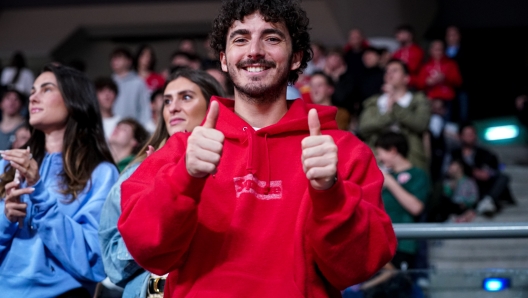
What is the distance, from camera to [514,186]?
8.65 meters

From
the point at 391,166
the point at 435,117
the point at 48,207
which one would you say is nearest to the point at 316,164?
the point at 48,207

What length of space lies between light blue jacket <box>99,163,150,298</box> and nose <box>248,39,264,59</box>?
1018 mm

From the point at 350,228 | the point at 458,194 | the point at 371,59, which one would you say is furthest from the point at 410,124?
the point at 350,228

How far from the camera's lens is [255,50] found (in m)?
2.38

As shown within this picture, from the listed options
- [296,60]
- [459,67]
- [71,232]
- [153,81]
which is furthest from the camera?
[459,67]

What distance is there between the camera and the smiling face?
2.41 meters

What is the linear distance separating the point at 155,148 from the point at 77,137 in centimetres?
43

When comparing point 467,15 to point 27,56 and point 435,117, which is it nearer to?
point 435,117

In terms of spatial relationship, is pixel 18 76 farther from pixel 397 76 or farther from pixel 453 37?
pixel 453 37

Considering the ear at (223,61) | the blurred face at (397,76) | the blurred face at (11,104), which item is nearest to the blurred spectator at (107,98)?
the blurred face at (11,104)

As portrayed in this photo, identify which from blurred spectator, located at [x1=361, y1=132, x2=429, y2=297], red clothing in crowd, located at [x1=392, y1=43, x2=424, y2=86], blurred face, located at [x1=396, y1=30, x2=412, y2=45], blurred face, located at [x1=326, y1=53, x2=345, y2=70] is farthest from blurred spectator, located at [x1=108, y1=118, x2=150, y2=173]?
blurred face, located at [x1=396, y1=30, x2=412, y2=45]

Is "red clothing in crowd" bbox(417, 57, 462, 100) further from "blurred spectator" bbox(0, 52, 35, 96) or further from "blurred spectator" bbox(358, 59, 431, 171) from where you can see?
"blurred spectator" bbox(0, 52, 35, 96)

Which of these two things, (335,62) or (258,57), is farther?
(335,62)

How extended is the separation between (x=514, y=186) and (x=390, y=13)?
15.9ft
